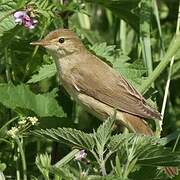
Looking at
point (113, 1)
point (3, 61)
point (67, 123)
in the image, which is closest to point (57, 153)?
point (67, 123)

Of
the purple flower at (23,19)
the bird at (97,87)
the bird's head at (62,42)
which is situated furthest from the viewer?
the bird at (97,87)

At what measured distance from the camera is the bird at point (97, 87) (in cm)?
428

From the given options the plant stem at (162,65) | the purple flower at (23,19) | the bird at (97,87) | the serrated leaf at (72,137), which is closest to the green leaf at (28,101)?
the bird at (97,87)

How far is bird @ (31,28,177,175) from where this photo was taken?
4.28 metres

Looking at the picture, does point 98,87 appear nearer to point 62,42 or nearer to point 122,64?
point 122,64

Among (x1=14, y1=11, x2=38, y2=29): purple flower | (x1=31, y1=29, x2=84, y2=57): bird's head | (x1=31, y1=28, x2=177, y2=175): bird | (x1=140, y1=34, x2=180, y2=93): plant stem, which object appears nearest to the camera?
(x1=14, y1=11, x2=38, y2=29): purple flower

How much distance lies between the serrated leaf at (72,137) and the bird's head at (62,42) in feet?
3.76

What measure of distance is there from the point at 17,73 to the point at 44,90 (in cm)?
30

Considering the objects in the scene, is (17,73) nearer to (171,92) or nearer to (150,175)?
(171,92)

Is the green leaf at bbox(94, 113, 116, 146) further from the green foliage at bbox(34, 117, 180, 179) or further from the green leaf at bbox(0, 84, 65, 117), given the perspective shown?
the green leaf at bbox(0, 84, 65, 117)

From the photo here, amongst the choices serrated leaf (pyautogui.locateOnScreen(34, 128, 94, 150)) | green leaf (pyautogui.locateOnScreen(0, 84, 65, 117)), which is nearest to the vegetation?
green leaf (pyautogui.locateOnScreen(0, 84, 65, 117))

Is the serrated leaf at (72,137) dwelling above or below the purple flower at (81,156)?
above

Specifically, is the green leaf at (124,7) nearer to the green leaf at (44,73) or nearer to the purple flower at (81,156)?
the green leaf at (44,73)

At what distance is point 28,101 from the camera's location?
4.08m
